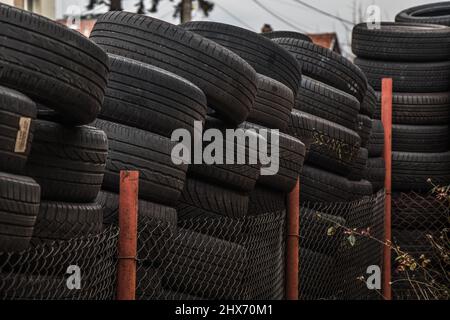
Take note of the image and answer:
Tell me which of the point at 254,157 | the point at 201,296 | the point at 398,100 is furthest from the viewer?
the point at 398,100

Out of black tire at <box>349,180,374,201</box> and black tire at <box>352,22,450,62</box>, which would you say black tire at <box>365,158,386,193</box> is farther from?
black tire at <box>352,22,450,62</box>

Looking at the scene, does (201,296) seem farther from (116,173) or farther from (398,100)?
(398,100)

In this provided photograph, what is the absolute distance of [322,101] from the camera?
7.75 metres

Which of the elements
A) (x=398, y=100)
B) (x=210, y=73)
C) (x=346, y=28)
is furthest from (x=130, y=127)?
(x=346, y=28)

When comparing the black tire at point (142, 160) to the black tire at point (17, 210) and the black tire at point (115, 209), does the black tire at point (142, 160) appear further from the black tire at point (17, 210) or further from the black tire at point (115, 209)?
the black tire at point (17, 210)

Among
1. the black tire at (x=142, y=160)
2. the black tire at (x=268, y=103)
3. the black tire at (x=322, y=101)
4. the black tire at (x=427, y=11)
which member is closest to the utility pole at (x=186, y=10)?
the black tire at (x=427, y=11)

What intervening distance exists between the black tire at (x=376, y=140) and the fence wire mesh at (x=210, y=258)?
2610 millimetres

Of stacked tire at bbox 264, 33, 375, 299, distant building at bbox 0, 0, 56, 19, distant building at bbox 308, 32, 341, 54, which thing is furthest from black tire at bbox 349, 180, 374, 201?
distant building at bbox 308, 32, 341, 54

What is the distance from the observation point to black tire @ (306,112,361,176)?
25.0 ft

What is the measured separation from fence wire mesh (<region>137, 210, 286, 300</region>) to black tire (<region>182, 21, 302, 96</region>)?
3.40 ft

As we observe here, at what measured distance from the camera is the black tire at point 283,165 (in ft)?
21.8

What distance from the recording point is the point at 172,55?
5.88 metres

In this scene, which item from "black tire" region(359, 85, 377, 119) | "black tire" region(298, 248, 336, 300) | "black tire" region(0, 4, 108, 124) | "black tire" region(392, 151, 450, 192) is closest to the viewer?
"black tire" region(0, 4, 108, 124)
